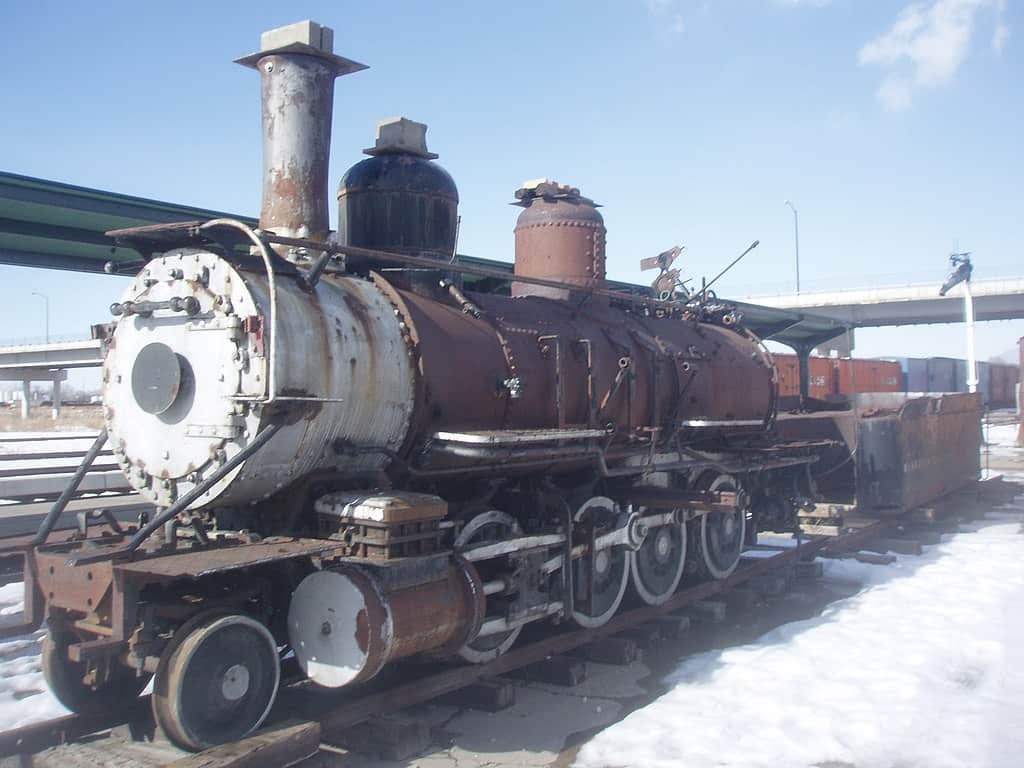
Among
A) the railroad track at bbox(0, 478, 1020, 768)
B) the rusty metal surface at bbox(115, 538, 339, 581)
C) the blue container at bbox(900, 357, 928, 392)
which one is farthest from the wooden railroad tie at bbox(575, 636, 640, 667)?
the blue container at bbox(900, 357, 928, 392)

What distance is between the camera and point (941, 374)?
146 ft

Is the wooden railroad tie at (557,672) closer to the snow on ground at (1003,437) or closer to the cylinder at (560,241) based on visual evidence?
the cylinder at (560,241)

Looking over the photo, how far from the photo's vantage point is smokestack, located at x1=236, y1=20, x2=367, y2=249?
20.1 feet

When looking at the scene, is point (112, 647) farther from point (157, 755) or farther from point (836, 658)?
point (836, 658)

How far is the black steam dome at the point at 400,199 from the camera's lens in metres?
6.67

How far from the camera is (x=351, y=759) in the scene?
5.12 m

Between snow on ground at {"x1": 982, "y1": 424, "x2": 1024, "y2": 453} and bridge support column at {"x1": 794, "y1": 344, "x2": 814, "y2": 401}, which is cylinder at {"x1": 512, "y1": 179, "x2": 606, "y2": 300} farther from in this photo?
snow on ground at {"x1": 982, "y1": 424, "x2": 1024, "y2": 453}

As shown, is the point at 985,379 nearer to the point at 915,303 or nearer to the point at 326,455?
the point at 915,303

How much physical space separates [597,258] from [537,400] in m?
2.34

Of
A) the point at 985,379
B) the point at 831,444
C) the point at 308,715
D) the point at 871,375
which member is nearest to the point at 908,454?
the point at 831,444

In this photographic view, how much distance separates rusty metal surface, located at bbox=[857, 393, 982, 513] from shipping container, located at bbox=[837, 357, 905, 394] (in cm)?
1784

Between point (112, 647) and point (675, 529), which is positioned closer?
point (112, 647)

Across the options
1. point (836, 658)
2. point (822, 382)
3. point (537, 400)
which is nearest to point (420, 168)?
point (537, 400)

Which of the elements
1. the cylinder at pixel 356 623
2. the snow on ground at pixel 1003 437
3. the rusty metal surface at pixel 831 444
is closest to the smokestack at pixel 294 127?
the cylinder at pixel 356 623
